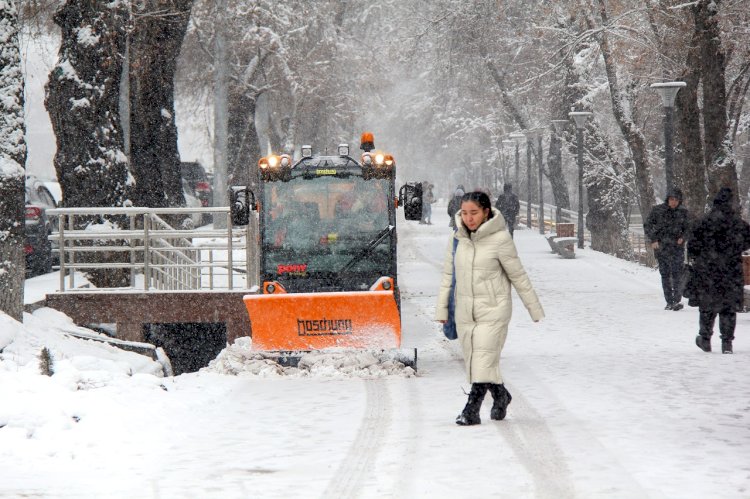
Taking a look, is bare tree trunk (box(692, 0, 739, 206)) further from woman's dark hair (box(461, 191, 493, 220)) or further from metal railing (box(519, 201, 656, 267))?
woman's dark hair (box(461, 191, 493, 220))

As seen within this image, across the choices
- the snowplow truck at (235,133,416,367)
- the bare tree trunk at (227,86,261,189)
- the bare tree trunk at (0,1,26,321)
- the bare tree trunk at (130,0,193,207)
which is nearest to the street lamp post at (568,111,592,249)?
the bare tree trunk at (227,86,261,189)

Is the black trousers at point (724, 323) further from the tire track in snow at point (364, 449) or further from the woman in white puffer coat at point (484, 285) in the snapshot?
the woman in white puffer coat at point (484, 285)

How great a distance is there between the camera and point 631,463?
7770mm

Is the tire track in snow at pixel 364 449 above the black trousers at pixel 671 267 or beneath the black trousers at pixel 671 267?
beneath

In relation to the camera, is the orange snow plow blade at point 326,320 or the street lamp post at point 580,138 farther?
the street lamp post at point 580,138

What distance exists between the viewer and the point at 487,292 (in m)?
9.02

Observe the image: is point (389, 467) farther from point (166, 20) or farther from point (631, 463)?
point (166, 20)

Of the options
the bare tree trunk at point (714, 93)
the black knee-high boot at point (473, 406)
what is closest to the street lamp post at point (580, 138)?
the bare tree trunk at point (714, 93)

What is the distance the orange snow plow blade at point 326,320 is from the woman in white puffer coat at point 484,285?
3.30 meters

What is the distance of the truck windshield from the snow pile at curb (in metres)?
1.15

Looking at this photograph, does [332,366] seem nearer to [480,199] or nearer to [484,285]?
[484,285]

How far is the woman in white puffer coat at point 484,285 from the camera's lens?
8977 millimetres

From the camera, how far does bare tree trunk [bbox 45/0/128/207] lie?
17.2m

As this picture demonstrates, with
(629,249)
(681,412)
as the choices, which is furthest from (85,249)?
(629,249)
